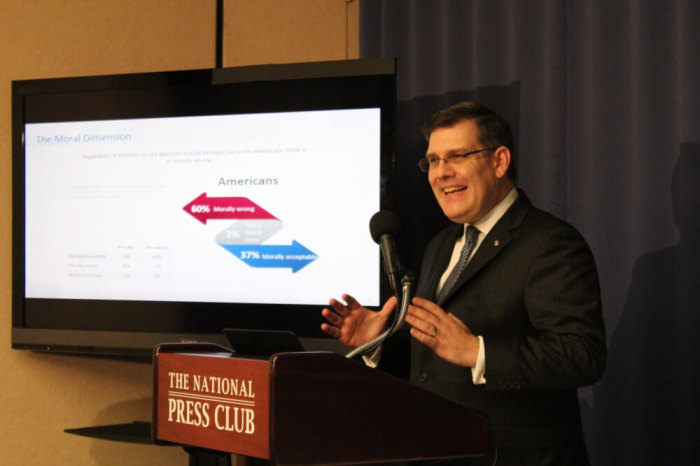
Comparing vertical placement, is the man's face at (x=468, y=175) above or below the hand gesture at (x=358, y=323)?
above

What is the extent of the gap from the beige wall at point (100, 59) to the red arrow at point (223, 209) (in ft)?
2.50

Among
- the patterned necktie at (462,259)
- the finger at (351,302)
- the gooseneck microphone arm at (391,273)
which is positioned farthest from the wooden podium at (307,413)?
the patterned necktie at (462,259)

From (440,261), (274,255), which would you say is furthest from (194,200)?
(440,261)

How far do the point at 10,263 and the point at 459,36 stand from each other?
6.52 feet

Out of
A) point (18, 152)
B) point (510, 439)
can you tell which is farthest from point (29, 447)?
point (510, 439)

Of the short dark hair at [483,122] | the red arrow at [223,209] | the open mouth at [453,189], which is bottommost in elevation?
the red arrow at [223,209]

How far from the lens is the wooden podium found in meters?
1.50

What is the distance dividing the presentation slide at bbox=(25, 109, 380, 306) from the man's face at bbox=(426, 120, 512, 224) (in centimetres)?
50

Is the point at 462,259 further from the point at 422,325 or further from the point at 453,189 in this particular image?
the point at 422,325

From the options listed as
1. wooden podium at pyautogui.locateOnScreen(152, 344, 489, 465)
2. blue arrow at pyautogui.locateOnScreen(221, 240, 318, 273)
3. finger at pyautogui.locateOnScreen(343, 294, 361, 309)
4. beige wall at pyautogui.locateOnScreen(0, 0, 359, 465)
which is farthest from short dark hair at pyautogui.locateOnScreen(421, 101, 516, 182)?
beige wall at pyautogui.locateOnScreen(0, 0, 359, 465)

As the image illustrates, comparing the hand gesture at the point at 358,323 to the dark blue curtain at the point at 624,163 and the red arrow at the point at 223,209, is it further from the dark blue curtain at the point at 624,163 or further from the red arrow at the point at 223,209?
the dark blue curtain at the point at 624,163

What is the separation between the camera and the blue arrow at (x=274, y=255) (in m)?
3.06

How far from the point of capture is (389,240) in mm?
1881

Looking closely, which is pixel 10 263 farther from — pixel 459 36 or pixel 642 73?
pixel 642 73
